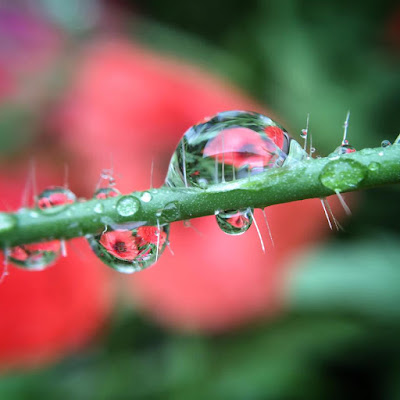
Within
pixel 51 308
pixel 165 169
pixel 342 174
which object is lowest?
pixel 342 174

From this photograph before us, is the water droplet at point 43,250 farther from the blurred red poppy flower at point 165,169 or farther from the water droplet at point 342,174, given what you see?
the blurred red poppy flower at point 165,169

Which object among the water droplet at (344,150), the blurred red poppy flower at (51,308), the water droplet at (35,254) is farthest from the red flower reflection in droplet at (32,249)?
the blurred red poppy flower at (51,308)

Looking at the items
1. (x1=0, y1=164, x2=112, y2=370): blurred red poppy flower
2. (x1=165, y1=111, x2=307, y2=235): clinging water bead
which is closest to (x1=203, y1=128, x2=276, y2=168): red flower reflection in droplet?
(x1=165, y1=111, x2=307, y2=235): clinging water bead

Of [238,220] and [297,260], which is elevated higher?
[297,260]

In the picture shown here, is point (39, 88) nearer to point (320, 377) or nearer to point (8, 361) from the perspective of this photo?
point (8, 361)

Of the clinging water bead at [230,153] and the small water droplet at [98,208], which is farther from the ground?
the clinging water bead at [230,153]

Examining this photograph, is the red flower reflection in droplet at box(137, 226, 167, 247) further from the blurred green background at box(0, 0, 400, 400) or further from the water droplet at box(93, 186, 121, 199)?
the blurred green background at box(0, 0, 400, 400)

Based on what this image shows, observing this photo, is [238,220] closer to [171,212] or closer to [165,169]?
[171,212]

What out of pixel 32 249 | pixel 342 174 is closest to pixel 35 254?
pixel 32 249
